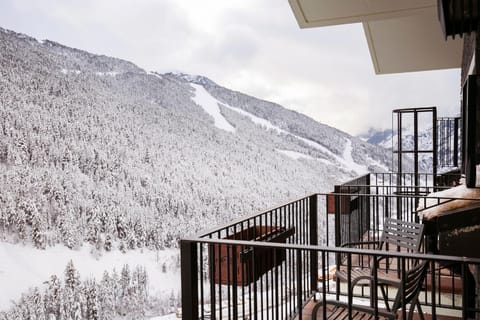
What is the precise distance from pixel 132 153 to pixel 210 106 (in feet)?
17.4

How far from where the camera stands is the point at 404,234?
3.22 meters

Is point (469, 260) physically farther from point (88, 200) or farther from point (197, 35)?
point (197, 35)

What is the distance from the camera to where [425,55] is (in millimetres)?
7133

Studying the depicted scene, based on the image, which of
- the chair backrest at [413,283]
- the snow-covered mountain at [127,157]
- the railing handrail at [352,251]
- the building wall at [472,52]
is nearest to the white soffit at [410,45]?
the building wall at [472,52]

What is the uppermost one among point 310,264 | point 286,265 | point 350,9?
point 350,9

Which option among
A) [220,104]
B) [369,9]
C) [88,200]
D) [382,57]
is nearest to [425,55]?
[382,57]

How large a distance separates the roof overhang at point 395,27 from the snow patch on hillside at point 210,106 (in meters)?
10.5

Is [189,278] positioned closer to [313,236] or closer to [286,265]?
[286,265]

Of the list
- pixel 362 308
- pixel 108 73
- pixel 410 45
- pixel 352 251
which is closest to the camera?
pixel 352 251

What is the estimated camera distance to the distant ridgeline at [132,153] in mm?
10703

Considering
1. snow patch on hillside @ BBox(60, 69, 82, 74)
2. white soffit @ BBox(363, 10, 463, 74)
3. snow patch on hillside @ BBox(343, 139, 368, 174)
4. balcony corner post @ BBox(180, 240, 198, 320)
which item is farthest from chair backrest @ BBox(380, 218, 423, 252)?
snow patch on hillside @ BBox(343, 139, 368, 174)

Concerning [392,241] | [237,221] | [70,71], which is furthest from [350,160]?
[237,221]

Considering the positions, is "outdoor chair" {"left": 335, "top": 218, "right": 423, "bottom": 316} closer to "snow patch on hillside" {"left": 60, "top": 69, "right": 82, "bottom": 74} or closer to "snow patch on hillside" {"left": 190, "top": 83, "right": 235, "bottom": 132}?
"snow patch on hillside" {"left": 60, "top": 69, "right": 82, "bottom": 74}

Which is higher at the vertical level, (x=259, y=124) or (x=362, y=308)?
(x=259, y=124)
